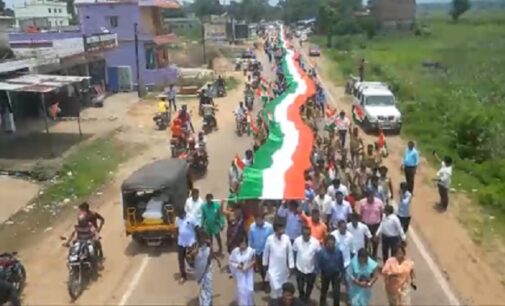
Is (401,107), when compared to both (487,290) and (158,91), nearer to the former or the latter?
(158,91)

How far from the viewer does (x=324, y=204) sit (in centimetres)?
1144

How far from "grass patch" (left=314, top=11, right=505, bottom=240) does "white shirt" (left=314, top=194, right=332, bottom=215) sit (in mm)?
4091

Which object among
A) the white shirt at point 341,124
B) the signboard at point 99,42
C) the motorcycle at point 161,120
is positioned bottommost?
the motorcycle at point 161,120

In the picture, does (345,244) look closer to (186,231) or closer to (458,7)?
(186,231)

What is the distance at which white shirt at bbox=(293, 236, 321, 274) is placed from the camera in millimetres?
9453

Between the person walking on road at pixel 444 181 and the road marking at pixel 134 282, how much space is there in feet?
23.1

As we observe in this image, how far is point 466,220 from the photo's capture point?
14.6 m

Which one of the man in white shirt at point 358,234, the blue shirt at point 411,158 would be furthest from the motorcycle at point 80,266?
the blue shirt at point 411,158

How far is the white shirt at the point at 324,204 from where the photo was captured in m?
11.3

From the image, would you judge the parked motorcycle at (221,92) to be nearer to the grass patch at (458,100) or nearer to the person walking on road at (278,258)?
the grass patch at (458,100)

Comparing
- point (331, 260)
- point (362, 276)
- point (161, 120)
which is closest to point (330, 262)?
point (331, 260)

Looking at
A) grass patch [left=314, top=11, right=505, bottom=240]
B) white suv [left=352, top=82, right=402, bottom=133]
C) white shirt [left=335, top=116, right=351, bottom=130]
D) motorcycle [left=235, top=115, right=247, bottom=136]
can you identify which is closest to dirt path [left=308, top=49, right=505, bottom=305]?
grass patch [left=314, top=11, right=505, bottom=240]

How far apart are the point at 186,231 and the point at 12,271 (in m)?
3.08

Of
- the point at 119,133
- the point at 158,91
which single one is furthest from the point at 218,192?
the point at 158,91
